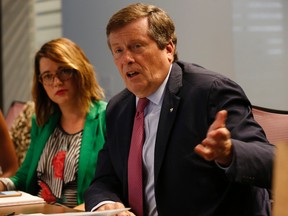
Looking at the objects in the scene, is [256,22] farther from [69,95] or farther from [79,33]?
[79,33]

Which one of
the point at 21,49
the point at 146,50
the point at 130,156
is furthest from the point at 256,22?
the point at 21,49

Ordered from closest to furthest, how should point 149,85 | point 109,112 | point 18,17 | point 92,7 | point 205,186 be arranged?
1. point 205,186
2. point 149,85
3. point 109,112
4. point 92,7
5. point 18,17

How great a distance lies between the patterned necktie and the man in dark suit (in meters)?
0.02

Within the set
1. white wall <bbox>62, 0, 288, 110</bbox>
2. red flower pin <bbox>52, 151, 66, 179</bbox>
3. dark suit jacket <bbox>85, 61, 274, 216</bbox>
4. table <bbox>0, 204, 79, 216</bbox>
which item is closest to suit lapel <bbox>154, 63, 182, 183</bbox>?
dark suit jacket <bbox>85, 61, 274, 216</bbox>

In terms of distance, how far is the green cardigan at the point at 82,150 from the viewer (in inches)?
123

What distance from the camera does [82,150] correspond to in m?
3.15

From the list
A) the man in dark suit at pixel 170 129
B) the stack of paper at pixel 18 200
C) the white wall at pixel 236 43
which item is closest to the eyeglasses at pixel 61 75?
the white wall at pixel 236 43

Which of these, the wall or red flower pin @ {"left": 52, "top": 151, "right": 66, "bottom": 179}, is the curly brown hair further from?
the wall

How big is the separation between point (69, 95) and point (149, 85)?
109 centimetres

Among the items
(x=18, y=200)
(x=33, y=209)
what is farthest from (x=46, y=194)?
(x=33, y=209)

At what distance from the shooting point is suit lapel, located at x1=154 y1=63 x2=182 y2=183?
7.16 feet

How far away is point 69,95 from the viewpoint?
10.7 ft

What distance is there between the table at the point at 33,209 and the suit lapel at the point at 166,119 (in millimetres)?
396

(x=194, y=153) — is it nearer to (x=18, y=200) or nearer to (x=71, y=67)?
(x=18, y=200)
